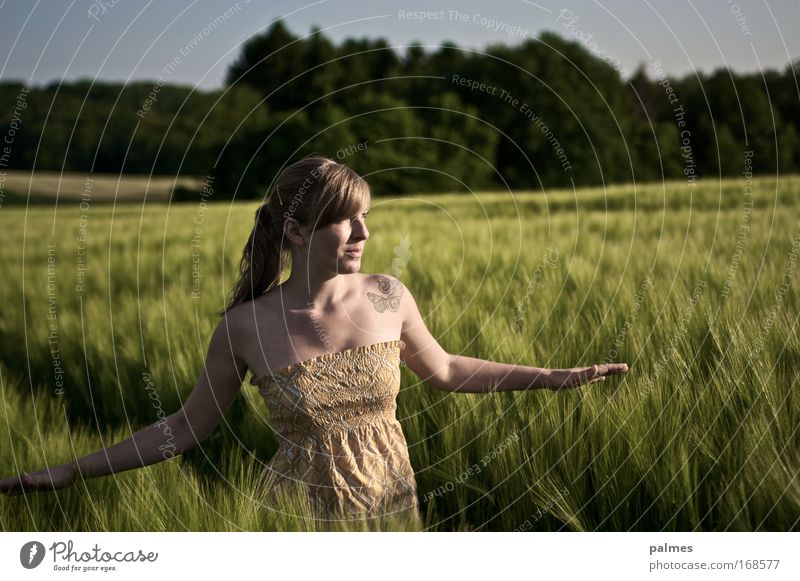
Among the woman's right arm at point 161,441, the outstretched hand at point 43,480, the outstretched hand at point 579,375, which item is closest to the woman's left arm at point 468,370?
the outstretched hand at point 579,375

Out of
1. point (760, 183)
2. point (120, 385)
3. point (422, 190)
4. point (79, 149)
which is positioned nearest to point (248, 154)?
A: point (79, 149)

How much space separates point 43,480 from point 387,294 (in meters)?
0.82

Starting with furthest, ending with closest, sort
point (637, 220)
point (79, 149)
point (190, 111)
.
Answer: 1. point (190, 111)
2. point (79, 149)
3. point (637, 220)

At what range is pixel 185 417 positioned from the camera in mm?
1633

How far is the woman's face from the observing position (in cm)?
155

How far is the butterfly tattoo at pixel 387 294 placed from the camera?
1.67m

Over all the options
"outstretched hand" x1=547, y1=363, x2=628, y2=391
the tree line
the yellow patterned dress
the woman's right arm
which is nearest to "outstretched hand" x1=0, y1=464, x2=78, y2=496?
the woman's right arm

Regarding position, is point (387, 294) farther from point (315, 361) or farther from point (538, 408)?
point (538, 408)

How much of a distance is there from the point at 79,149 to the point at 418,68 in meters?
8.28

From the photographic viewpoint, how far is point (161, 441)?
1.64 m

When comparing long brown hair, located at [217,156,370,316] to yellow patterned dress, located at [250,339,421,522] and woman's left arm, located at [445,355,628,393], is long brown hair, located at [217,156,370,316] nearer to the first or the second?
yellow patterned dress, located at [250,339,421,522]

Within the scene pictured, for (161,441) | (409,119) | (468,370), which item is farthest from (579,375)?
(409,119)

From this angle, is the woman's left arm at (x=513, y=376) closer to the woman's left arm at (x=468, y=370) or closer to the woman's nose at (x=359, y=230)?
the woman's left arm at (x=468, y=370)
